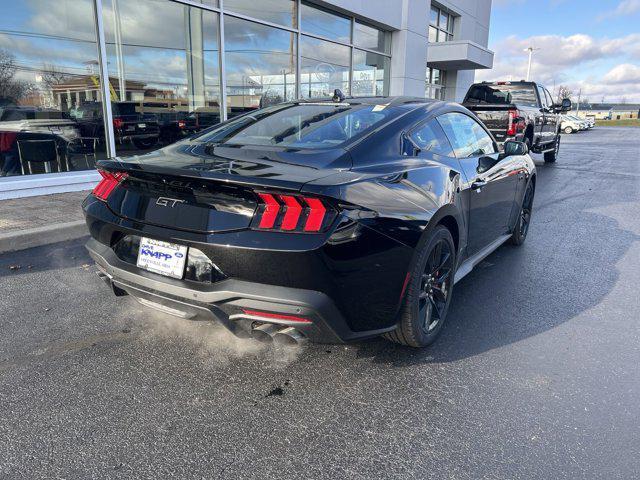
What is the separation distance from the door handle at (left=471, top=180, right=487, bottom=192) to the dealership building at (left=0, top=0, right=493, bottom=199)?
6.59 m

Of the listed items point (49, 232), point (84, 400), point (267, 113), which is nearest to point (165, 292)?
point (84, 400)

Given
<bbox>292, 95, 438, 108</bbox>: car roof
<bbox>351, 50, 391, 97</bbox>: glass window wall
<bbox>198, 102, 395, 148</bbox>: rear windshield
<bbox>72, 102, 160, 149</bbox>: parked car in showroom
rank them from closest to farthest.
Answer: <bbox>198, 102, 395, 148</bbox>: rear windshield < <bbox>292, 95, 438, 108</bbox>: car roof < <bbox>72, 102, 160, 149</bbox>: parked car in showroom < <bbox>351, 50, 391, 97</bbox>: glass window wall

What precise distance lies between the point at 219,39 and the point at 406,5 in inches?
325

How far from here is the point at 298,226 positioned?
7.23ft

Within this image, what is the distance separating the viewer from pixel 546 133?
1329 centimetres

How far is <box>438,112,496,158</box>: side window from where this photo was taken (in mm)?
3578

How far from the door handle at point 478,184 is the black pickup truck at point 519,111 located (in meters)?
8.18

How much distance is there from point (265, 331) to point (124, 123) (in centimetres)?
762

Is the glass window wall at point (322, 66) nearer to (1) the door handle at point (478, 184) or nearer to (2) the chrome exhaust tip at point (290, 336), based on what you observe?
(1) the door handle at point (478, 184)

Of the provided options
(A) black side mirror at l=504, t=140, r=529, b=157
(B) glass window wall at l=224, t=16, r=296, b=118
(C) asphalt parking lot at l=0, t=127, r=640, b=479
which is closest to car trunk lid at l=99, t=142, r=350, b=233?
(C) asphalt parking lot at l=0, t=127, r=640, b=479

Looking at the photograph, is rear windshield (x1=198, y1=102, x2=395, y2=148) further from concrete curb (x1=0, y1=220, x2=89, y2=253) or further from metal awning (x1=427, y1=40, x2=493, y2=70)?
metal awning (x1=427, y1=40, x2=493, y2=70)

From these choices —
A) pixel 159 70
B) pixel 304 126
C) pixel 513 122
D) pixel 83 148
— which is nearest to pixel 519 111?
pixel 513 122

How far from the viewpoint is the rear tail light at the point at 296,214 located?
7.22 feet

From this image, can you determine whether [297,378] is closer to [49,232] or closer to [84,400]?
[84,400]
